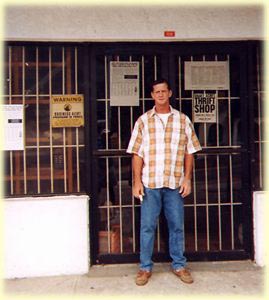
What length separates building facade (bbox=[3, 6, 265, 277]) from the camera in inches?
186

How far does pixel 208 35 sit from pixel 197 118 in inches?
35.0

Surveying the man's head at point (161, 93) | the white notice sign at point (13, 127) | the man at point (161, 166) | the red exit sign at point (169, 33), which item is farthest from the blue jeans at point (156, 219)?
the red exit sign at point (169, 33)

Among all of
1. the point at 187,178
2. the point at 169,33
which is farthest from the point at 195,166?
the point at 169,33

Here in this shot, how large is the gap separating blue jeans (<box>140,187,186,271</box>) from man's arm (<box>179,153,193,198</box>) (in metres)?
0.06

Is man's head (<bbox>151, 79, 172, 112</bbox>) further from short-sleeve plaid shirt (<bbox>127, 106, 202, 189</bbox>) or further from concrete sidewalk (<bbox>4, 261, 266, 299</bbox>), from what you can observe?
concrete sidewalk (<bbox>4, 261, 266, 299</bbox>)

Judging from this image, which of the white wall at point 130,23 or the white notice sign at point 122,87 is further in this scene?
the white notice sign at point 122,87

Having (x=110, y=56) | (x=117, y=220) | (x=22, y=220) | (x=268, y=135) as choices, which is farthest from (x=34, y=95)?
(x=268, y=135)

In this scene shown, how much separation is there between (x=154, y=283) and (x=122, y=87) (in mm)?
2065

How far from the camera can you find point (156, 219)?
4.53m

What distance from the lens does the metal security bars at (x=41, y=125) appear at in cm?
480

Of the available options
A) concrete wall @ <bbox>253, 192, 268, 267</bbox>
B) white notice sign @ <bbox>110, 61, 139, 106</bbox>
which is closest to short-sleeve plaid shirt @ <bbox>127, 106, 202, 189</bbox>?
white notice sign @ <bbox>110, 61, 139, 106</bbox>

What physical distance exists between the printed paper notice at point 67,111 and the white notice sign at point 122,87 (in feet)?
1.16

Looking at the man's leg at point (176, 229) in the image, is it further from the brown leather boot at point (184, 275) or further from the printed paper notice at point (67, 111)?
the printed paper notice at point (67, 111)

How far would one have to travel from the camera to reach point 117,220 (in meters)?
4.99
